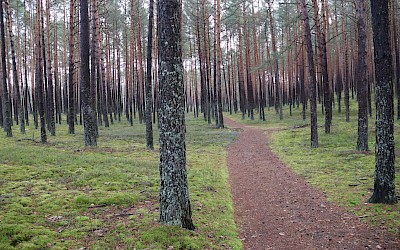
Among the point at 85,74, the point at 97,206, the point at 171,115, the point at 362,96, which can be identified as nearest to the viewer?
the point at 171,115

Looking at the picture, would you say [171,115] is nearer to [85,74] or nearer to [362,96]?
[85,74]

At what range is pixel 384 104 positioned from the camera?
6.27 metres

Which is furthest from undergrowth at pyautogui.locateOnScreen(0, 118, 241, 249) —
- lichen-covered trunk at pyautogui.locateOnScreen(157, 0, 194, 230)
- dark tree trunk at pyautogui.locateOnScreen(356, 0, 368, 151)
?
dark tree trunk at pyautogui.locateOnScreen(356, 0, 368, 151)

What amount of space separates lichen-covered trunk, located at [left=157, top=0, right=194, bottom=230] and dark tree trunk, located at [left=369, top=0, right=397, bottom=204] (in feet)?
14.6

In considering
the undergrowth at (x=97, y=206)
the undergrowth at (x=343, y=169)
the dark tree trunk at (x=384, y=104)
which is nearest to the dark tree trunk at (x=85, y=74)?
the undergrowth at (x=97, y=206)

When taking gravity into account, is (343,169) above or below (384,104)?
below

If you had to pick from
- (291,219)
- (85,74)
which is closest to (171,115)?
(291,219)

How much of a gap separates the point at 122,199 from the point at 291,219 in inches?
144

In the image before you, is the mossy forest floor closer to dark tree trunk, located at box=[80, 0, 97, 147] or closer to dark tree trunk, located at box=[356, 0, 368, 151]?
dark tree trunk, located at box=[356, 0, 368, 151]

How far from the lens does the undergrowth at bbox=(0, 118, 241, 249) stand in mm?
4297

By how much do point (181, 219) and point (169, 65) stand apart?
2614 millimetres

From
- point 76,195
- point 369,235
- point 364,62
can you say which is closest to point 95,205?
point 76,195

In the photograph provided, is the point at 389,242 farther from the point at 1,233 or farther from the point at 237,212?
the point at 1,233

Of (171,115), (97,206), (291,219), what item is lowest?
(291,219)
